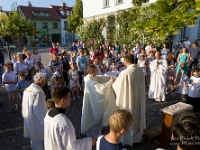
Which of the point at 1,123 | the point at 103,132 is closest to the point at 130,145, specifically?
the point at 103,132

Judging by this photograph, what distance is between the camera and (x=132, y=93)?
12.5ft

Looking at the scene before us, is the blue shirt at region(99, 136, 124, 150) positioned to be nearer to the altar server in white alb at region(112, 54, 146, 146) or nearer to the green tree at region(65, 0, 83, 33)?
the altar server in white alb at region(112, 54, 146, 146)

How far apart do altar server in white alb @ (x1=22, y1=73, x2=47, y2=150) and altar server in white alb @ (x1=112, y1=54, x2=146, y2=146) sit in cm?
160

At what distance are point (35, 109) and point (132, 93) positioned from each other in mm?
2029

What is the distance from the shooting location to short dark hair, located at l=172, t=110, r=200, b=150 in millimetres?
1433

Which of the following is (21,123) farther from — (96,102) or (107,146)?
(107,146)

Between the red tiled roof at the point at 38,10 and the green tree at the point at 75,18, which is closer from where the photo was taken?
the green tree at the point at 75,18

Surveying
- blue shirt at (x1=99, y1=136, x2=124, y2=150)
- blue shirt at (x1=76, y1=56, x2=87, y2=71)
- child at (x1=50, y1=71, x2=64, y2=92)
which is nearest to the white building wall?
blue shirt at (x1=76, y1=56, x2=87, y2=71)

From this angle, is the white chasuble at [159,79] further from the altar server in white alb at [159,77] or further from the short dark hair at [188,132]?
the short dark hair at [188,132]

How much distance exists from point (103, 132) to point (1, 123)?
11.0 ft

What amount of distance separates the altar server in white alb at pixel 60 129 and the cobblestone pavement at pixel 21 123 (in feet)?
7.04

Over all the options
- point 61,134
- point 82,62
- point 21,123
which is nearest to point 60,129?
point 61,134

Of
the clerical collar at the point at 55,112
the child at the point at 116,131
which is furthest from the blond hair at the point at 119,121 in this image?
the clerical collar at the point at 55,112

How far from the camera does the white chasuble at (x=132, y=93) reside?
3.75 m
